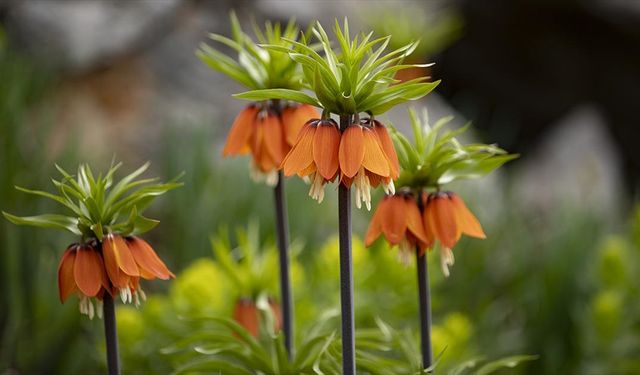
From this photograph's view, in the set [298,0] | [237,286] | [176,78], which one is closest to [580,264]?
[237,286]

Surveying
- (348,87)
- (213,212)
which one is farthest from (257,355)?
(213,212)

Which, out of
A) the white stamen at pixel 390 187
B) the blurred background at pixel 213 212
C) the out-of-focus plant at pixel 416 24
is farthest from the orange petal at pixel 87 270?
the out-of-focus plant at pixel 416 24

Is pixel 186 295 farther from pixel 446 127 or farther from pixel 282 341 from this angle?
pixel 446 127

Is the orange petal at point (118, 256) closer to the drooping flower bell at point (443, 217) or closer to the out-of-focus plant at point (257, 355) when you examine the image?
the out-of-focus plant at point (257, 355)

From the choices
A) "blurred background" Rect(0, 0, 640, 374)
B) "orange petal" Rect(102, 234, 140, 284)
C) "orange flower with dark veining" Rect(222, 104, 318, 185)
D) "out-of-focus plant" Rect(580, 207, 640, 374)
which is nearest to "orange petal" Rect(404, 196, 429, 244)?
"orange flower with dark veining" Rect(222, 104, 318, 185)

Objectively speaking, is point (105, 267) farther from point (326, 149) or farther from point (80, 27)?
point (80, 27)
